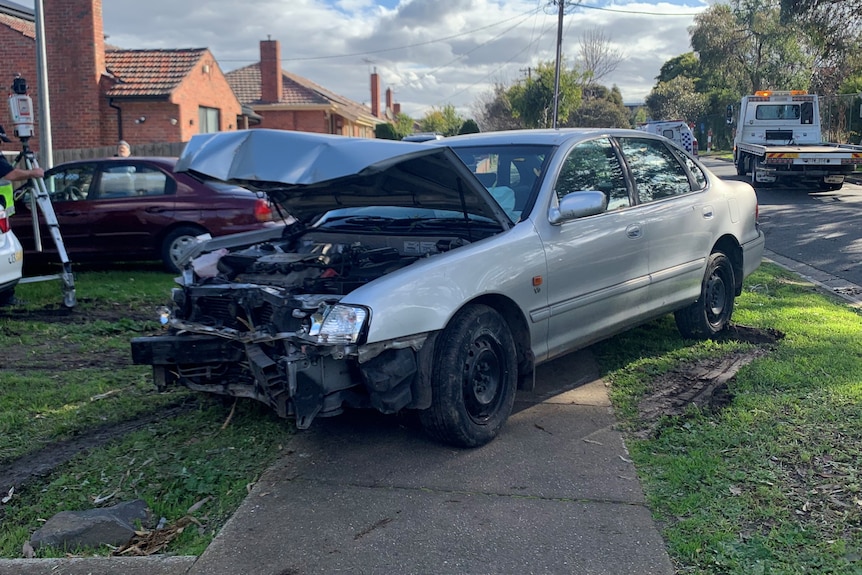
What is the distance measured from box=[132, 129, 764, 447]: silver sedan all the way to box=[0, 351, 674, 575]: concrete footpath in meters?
0.33

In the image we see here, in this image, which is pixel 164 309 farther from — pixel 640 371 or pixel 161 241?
pixel 161 241

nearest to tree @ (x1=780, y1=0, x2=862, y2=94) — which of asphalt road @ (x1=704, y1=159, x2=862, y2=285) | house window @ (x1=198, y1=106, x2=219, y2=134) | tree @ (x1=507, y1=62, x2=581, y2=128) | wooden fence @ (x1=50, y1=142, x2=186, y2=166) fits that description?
asphalt road @ (x1=704, y1=159, x2=862, y2=285)

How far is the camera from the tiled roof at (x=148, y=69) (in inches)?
782

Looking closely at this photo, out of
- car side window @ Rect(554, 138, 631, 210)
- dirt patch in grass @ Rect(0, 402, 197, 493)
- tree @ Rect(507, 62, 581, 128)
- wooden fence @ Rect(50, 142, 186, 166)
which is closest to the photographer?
dirt patch in grass @ Rect(0, 402, 197, 493)

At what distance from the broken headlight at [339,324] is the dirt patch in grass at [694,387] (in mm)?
1850

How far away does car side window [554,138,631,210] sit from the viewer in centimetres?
524

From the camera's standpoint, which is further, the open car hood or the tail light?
the tail light

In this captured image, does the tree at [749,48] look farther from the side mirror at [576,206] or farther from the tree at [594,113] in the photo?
the side mirror at [576,206]

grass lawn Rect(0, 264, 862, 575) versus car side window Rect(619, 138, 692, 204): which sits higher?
car side window Rect(619, 138, 692, 204)

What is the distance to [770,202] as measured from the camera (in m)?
18.2

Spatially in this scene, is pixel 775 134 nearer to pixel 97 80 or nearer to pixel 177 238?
pixel 97 80

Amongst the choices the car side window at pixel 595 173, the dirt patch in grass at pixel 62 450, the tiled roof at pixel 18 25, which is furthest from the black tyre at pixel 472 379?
the tiled roof at pixel 18 25

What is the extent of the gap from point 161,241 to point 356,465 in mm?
6553

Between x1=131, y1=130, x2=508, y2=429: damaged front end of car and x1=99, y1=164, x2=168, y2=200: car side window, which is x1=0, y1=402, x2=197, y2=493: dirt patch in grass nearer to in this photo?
x1=131, y1=130, x2=508, y2=429: damaged front end of car
